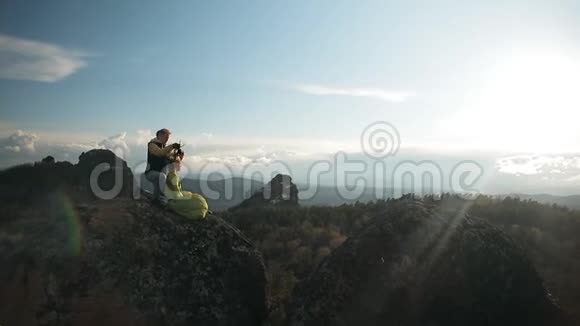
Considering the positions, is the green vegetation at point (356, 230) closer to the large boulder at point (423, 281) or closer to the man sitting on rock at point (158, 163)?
the large boulder at point (423, 281)

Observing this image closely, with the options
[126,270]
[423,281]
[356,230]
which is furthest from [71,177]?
[423,281]

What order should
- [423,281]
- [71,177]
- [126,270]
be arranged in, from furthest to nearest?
[71,177]
[423,281]
[126,270]

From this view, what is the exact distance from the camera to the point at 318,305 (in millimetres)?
7938

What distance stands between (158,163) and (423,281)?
625cm

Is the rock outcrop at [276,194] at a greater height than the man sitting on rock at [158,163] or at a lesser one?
lesser

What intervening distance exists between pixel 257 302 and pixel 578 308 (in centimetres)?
778

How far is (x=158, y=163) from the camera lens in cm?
969

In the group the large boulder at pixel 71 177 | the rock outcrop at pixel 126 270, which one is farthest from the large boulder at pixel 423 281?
the large boulder at pixel 71 177

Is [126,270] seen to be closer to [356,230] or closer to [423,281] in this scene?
[423,281]

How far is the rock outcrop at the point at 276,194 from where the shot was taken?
32.9 metres

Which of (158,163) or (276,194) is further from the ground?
(158,163)

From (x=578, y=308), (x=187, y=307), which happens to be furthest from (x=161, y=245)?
(x=578, y=308)

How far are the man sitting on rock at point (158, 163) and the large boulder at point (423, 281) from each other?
385 centimetres

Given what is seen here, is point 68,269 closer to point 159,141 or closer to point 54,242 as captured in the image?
point 54,242
